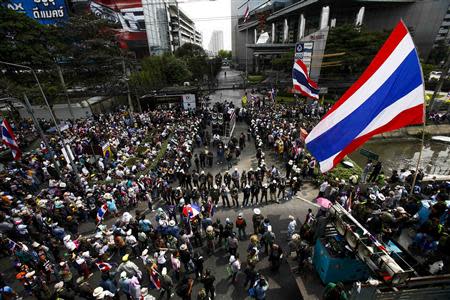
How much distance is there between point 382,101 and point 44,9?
212 ft

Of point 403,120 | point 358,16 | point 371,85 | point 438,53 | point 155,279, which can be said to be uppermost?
point 358,16

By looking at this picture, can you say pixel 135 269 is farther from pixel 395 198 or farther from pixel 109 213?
pixel 395 198

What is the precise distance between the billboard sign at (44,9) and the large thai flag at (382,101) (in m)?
58.4

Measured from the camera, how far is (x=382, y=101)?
209 inches

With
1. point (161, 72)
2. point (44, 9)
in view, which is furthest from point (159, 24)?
point (161, 72)

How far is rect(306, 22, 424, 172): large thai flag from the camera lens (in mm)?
4969

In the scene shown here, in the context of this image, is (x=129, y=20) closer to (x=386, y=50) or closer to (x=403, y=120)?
(x=386, y=50)

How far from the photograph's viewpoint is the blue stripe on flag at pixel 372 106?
501cm

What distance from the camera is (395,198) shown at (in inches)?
382

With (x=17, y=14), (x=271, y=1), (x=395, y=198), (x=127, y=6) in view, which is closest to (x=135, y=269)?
(x=395, y=198)

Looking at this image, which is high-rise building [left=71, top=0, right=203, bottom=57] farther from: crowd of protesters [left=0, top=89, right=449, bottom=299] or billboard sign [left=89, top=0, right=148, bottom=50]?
crowd of protesters [left=0, top=89, right=449, bottom=299]

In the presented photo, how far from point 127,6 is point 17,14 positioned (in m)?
35.4

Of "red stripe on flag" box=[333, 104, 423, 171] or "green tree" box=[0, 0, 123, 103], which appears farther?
"green tree" box=[0, 0, 123, 103]

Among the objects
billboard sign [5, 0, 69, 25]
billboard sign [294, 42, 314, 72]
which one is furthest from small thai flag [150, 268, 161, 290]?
billboard sign [5, 0, 69, 25]
